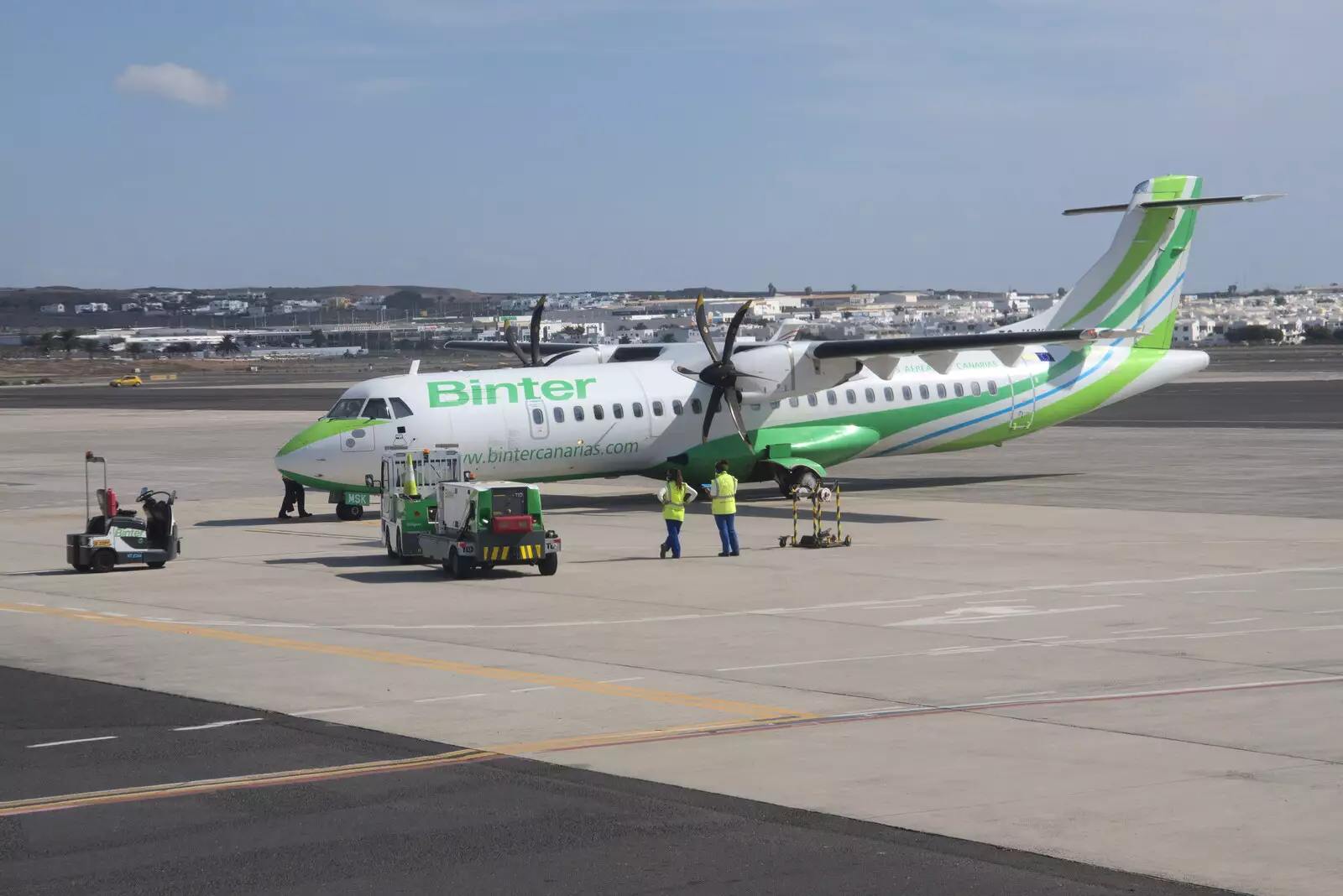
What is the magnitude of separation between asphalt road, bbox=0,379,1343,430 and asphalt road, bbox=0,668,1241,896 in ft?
162

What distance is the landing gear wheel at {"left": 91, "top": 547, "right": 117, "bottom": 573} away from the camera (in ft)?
85.0

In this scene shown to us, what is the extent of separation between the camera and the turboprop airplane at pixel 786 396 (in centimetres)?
3309

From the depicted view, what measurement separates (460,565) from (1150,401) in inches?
2463

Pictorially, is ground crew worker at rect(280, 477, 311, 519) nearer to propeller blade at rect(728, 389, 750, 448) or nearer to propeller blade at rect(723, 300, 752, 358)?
propeller blade at rect(728, 389, 750, 448)

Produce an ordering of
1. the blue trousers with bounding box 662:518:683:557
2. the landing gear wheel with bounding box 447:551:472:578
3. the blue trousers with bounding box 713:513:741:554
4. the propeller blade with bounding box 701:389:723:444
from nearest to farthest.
Result: 1. the landing gear wheel with bounding box 447:551:472:578
2. the blue trousers with bounding box 662:518:683:557
3. the blue trousers with bounding box 713:513:741:554
4. the propeller blade with bounding box 701:389:723:444

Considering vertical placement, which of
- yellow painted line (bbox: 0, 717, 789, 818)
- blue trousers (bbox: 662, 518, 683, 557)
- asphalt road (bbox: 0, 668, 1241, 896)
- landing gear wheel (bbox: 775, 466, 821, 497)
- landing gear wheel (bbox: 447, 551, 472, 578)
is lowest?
asphalt road (bbox: 0, 668, 1241, 896)

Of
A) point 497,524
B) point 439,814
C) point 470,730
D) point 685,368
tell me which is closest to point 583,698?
point 470,730

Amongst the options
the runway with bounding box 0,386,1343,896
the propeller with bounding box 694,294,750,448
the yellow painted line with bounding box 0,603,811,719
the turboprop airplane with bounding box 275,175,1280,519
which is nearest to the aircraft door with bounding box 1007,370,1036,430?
the turboprop airplane with bounding box 275,175,1280,519

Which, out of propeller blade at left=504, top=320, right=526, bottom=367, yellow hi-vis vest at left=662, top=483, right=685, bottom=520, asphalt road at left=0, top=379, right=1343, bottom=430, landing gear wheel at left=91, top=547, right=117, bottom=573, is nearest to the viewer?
landing gear wheel at left=91, top=547, right=117, bottom=573

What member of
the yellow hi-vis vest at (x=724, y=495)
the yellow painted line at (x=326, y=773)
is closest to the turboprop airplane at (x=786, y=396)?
the yellow hi-vis vest at (x=724, y=495)

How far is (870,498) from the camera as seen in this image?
124 ft

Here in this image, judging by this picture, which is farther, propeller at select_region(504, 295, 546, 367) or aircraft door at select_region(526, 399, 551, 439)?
propeller at select_region(504, 295, 546, 367)

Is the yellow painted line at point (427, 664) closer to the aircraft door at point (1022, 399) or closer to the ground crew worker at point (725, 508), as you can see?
the ground crew worker at point (725, 508)

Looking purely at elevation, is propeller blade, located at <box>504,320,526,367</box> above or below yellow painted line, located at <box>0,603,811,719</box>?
above
